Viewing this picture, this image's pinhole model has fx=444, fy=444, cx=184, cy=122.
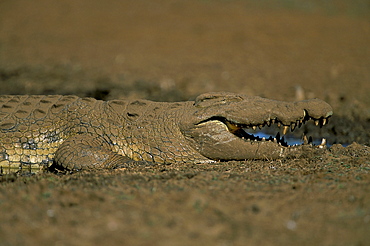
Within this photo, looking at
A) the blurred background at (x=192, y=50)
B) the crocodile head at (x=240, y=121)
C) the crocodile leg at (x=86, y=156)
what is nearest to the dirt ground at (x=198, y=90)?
the blurred background at (x=192, y=50)

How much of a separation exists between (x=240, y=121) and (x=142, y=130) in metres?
1.20

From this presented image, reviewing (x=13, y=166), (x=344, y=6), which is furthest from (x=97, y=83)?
(x=344, y=6)

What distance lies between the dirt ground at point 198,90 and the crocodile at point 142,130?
28 cm

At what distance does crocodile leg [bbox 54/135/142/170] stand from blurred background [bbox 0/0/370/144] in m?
3.76

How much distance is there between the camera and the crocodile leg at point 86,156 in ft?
16.4

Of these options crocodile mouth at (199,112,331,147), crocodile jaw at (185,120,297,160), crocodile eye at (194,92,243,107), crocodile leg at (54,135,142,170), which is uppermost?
crocodile eye at (194,92,243,107)

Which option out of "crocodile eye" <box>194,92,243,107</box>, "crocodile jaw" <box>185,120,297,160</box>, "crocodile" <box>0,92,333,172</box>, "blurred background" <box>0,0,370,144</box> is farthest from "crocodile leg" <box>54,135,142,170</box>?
"blurred background" <box>0,0,370,144</box>

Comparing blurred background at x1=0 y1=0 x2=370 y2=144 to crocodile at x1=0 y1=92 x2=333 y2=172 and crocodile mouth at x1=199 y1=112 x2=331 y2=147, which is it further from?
crocodile at x1=0 y1=92 x2=333 y2=172

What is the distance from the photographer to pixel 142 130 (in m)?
5.36

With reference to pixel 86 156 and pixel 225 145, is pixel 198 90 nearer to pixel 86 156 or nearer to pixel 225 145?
pixel 225 145

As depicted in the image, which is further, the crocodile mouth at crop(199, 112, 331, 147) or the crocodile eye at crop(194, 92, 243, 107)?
the crocodile eye at crop(194, 92, 243, 107)

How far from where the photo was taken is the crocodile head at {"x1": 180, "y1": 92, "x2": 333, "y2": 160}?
16.3 ft

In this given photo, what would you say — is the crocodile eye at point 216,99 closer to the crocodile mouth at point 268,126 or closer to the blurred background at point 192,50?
the crocodile mouth at point 268,126

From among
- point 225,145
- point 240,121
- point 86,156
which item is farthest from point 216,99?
point 86,156
